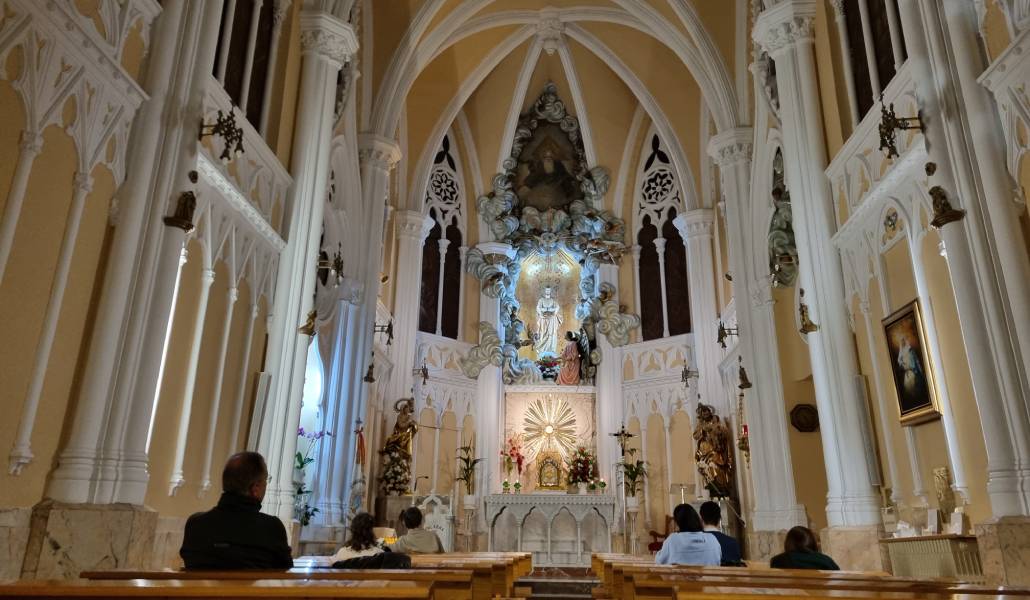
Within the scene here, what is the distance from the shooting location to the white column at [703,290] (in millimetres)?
16547

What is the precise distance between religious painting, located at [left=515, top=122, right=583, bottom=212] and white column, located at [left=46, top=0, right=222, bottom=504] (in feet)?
46.0

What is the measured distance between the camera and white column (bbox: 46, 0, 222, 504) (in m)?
5.27

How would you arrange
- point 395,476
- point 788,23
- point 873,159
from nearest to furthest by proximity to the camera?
point 873,159
point 788,23
point 395,476

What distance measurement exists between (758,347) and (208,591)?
10603mm

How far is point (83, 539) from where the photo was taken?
496cm

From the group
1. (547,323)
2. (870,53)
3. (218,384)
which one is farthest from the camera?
(547,323)

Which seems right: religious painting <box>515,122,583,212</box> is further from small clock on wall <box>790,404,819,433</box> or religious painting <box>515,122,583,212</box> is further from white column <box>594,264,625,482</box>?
small clock on wall <box>790,404,819,433</box>

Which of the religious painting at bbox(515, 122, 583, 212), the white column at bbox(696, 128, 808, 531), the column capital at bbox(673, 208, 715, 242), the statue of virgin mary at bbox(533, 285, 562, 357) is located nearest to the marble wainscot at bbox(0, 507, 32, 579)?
the white column at bbox(696, 128, 808, 531)

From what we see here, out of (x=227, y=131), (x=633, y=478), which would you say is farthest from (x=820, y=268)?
(x=633, y=478)

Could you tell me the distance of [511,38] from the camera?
1806cm

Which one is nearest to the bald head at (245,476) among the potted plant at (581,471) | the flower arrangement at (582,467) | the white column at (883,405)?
the white column at (883,405)

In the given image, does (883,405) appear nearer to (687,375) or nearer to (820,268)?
(820,268)

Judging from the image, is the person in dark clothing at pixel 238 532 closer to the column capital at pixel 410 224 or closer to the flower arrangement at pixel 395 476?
the flower arrangement at pixel 395 476

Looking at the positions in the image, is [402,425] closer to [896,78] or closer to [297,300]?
[297,300]
